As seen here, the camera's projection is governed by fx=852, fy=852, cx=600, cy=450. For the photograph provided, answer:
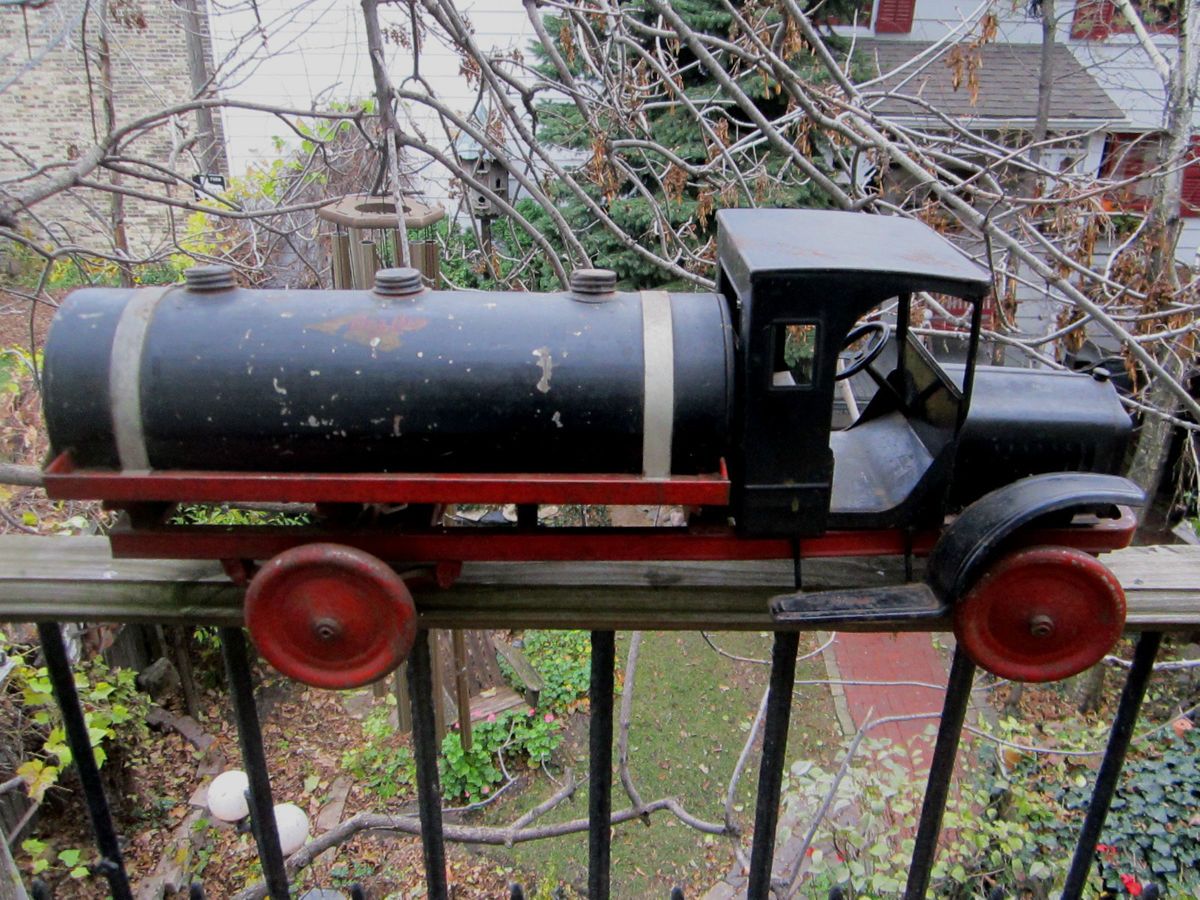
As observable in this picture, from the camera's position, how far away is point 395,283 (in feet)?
4.16

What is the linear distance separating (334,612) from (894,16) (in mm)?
11363

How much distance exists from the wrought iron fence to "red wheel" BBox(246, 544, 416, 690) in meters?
0.05

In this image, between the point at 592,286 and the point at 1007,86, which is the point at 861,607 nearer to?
the point at 592,286

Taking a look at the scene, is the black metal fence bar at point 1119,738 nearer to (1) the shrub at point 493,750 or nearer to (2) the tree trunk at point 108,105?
(2) the tree trunk at point 108,105

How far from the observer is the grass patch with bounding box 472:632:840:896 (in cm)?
546

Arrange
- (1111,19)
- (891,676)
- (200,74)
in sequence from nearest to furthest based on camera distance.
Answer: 1. (891,676)
2. (1111,19)
3. (200,74)

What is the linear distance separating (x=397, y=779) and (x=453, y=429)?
5.60m

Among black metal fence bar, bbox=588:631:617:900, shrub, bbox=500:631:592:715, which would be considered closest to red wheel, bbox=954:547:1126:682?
black metal fence bar, bbox=588:631:617:900

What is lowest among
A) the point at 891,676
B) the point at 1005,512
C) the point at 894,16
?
the point at 891,676

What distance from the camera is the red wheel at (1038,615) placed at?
1261mm

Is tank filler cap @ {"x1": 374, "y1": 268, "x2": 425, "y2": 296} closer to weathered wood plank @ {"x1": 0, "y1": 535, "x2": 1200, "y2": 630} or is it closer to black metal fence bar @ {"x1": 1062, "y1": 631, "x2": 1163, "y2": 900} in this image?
weathered wood plank @ {"x1": 0, "y1": 535, "x2": 1200, "y2": 630}

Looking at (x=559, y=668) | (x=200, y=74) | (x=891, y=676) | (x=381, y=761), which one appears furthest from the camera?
(x=200, y=74)

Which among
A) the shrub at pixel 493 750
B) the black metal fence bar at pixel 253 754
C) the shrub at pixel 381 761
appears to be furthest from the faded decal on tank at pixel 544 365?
the shrub at pixel 381 761

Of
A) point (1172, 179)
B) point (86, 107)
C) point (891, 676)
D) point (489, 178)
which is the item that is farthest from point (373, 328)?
point (86, 107)
